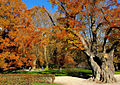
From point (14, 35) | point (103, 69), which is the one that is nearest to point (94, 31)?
point (103, 69)

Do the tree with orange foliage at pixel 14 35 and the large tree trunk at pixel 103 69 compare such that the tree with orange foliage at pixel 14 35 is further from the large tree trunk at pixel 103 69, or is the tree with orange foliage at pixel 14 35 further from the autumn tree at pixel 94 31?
the large tree trunk at pixel 103 69

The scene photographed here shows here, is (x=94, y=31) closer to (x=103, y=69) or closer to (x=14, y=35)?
(x=103, y=69)

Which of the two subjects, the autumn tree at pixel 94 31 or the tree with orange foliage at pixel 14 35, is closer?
the autumn tree at pixel 94 31

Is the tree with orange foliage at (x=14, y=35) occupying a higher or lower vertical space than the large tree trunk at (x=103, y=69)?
higher

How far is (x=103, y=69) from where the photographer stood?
34.8ft

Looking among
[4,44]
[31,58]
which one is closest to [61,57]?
[31,58]

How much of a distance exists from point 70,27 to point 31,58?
602cm

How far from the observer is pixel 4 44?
13.0 m

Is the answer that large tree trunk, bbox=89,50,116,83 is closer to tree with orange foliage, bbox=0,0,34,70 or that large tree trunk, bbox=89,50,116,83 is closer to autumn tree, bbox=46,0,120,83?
autumn tree, bbox=46,0,120,83

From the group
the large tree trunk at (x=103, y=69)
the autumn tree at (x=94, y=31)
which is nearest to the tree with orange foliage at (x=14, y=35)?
the autumn tree at (x=94, y=31)

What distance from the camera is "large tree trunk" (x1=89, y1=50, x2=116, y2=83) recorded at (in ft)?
33.9

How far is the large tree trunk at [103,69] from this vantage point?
1032cm

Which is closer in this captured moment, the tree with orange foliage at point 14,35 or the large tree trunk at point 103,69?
the large tree trunk at point 103,69

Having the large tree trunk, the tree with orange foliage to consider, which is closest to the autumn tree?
the large tree trunk
